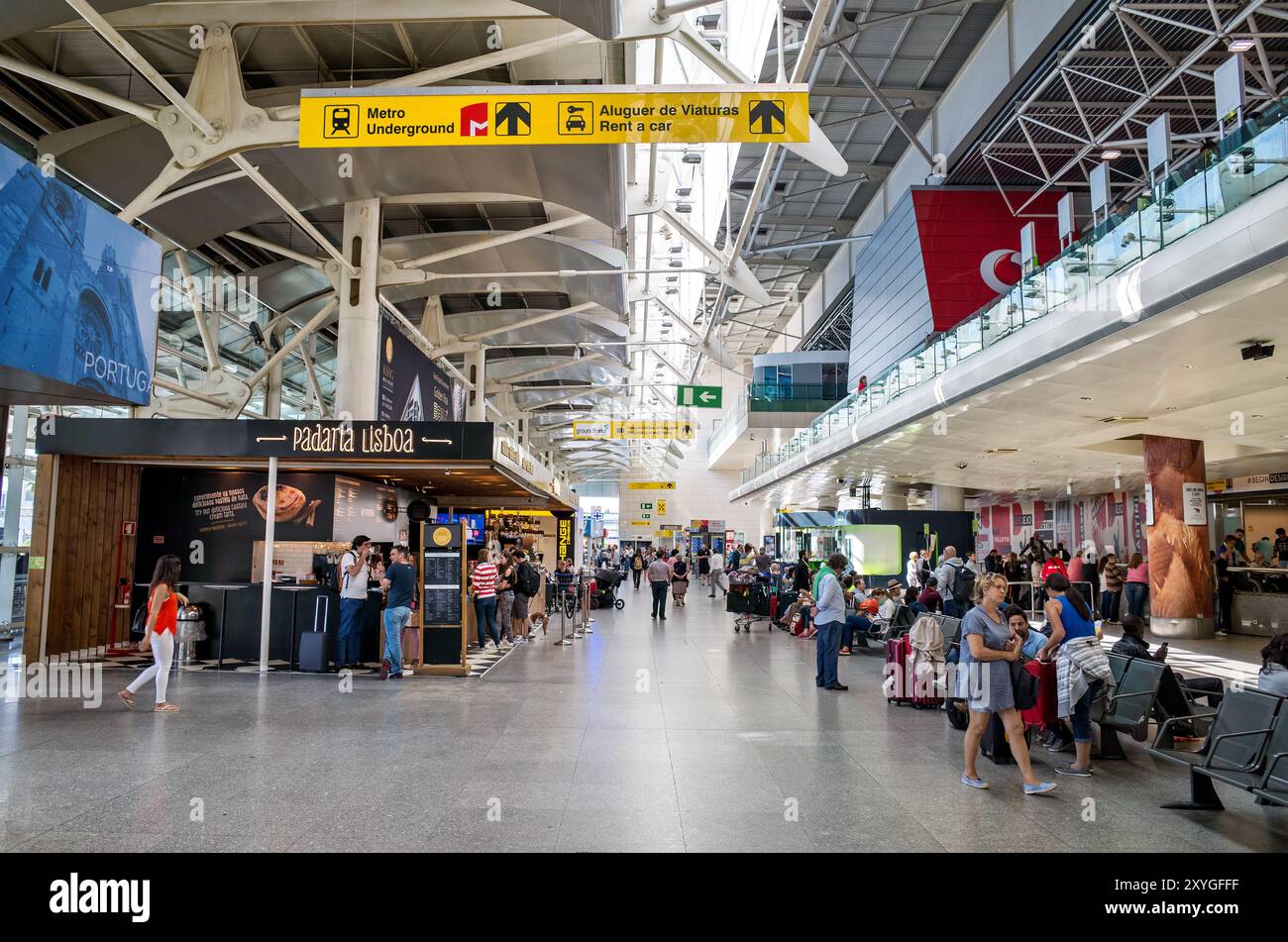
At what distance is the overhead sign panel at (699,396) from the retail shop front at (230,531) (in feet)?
55.8

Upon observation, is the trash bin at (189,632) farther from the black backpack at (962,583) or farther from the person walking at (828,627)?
the black backpack at (962,583)

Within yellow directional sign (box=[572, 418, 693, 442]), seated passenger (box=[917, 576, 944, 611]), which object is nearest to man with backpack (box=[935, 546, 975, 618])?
seated passenger (box=[917, 576, 944, 611])

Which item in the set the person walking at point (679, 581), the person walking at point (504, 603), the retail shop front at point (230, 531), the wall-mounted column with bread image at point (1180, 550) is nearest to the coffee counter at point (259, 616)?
the retail shop front at point (230, 531)

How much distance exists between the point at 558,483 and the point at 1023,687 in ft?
66.2

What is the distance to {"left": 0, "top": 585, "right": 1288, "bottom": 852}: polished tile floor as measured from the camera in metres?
4.84

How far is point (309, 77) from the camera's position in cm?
1503

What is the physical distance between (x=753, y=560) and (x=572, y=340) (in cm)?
1112

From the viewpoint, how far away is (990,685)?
5.95m

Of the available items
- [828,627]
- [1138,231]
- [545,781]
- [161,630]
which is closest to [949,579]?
[828,627]

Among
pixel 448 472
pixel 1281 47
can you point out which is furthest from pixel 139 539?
pixel 1281 47

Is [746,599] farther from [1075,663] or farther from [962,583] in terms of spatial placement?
[1075,663]

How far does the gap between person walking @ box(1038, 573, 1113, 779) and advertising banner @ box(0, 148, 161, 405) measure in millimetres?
8503

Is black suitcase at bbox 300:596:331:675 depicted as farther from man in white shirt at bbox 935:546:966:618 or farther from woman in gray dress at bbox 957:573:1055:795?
man in white shirt at bbox 935:546:966:618

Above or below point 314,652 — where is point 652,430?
above
